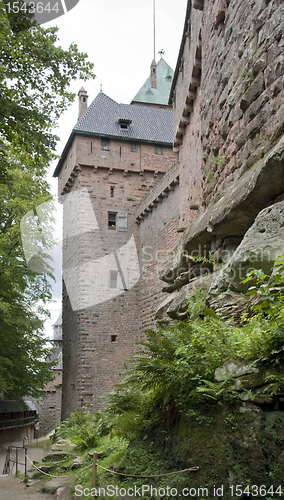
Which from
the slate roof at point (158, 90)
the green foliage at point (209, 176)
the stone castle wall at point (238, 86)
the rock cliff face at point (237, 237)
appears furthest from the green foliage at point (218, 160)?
the slate roof at point (158, 90)

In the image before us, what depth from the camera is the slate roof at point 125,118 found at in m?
23.3

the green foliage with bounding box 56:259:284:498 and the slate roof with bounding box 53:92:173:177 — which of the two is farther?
the slate roof with bounding box 53:92:173:177

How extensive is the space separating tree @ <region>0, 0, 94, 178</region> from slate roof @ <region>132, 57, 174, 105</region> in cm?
2661

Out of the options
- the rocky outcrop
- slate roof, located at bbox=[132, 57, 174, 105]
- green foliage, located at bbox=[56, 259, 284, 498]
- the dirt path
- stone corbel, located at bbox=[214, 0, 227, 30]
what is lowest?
the dirt path

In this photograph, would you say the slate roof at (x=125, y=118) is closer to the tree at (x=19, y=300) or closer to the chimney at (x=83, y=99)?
the chimney at (x=83, y=99)

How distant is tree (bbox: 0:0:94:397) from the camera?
25.9 feet

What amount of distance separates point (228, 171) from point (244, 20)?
2.12 meters

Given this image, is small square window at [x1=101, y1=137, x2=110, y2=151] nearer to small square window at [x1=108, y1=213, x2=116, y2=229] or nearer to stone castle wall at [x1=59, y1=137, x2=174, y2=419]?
stone castle wall at [x1=59, y1=137, x2=174, y2=419]

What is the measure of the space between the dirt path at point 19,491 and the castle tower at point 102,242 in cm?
1025

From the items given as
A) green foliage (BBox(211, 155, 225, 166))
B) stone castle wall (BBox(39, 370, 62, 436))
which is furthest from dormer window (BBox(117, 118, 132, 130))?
stone castle wall (BBox(39, 370, 62, 436))

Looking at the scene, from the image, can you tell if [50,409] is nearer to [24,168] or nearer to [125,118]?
[125,118]

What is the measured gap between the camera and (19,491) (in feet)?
26.9

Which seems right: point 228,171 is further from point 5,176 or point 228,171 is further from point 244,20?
point 5,176

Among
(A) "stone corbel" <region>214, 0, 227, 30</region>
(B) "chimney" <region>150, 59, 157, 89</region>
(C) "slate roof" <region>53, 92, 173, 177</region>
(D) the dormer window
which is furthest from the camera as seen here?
(B) "chimney" <region>150, 59, 157, 89</region>
